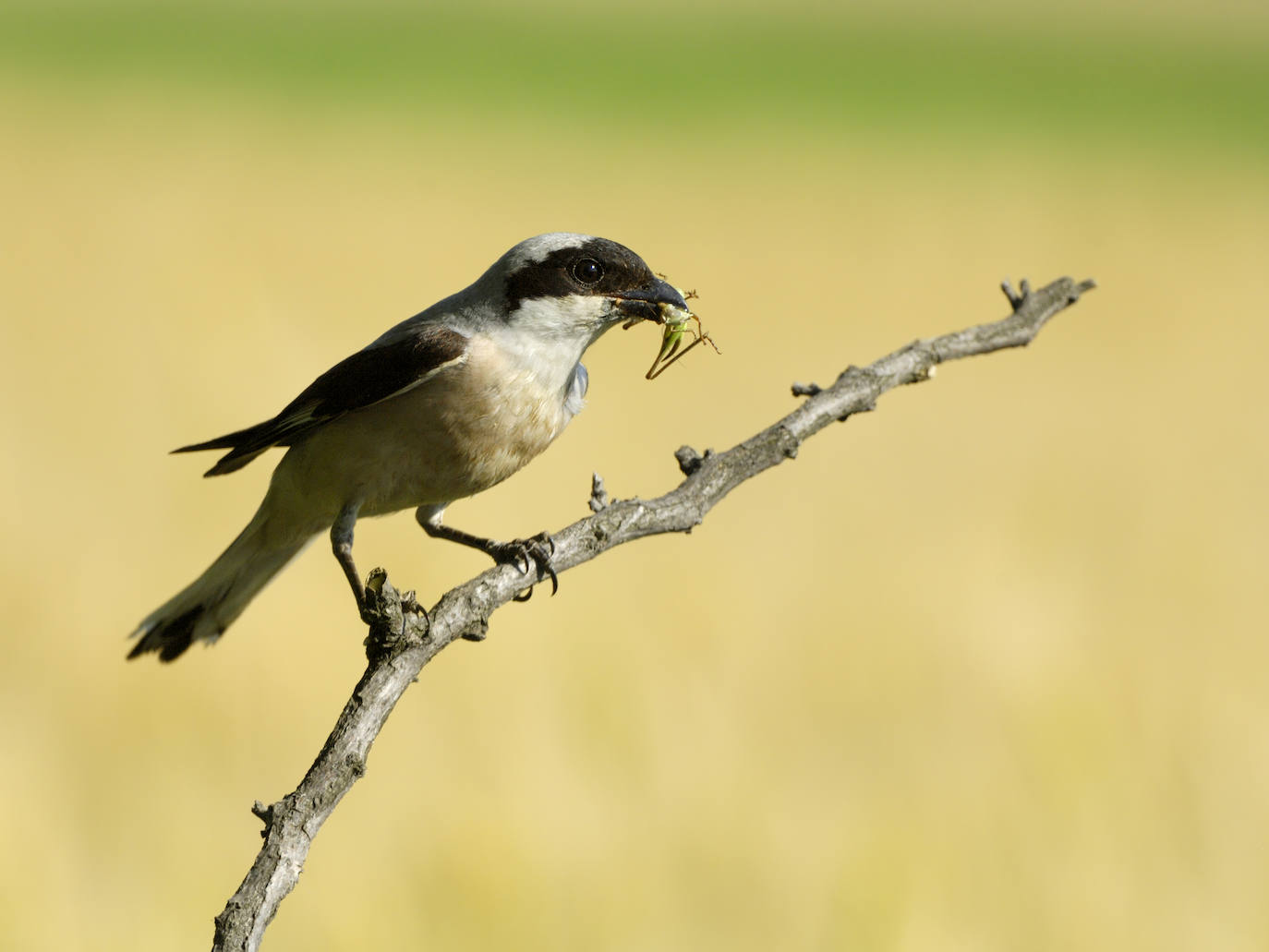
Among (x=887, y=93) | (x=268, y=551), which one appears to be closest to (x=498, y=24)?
(x=887, y=93)

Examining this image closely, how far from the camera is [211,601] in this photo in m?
5.70

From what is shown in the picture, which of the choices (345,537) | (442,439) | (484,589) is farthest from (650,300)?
(345,537)

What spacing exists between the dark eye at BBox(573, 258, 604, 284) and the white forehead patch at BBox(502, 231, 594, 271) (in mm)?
61

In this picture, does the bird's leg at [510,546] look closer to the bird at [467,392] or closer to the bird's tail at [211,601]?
the bird at [467,392]

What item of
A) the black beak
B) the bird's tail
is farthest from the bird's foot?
the bird's tail

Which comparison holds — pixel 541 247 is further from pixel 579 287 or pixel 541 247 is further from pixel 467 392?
pixel 467 392

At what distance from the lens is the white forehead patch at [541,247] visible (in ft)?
15.8

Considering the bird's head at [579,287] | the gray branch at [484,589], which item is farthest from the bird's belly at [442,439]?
the gray branch at [484,589]

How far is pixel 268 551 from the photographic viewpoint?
18.5ft

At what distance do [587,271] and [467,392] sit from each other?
1.99 ft

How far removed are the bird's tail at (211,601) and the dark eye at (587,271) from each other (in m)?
1.71

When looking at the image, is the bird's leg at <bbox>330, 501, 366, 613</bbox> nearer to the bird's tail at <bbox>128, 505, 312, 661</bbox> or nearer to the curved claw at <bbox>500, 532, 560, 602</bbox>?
the curved claw at <bbox>500, 532, 560, 602</bbox>

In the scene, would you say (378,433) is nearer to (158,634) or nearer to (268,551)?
(268,551)

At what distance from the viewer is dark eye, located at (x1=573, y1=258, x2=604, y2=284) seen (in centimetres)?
481
